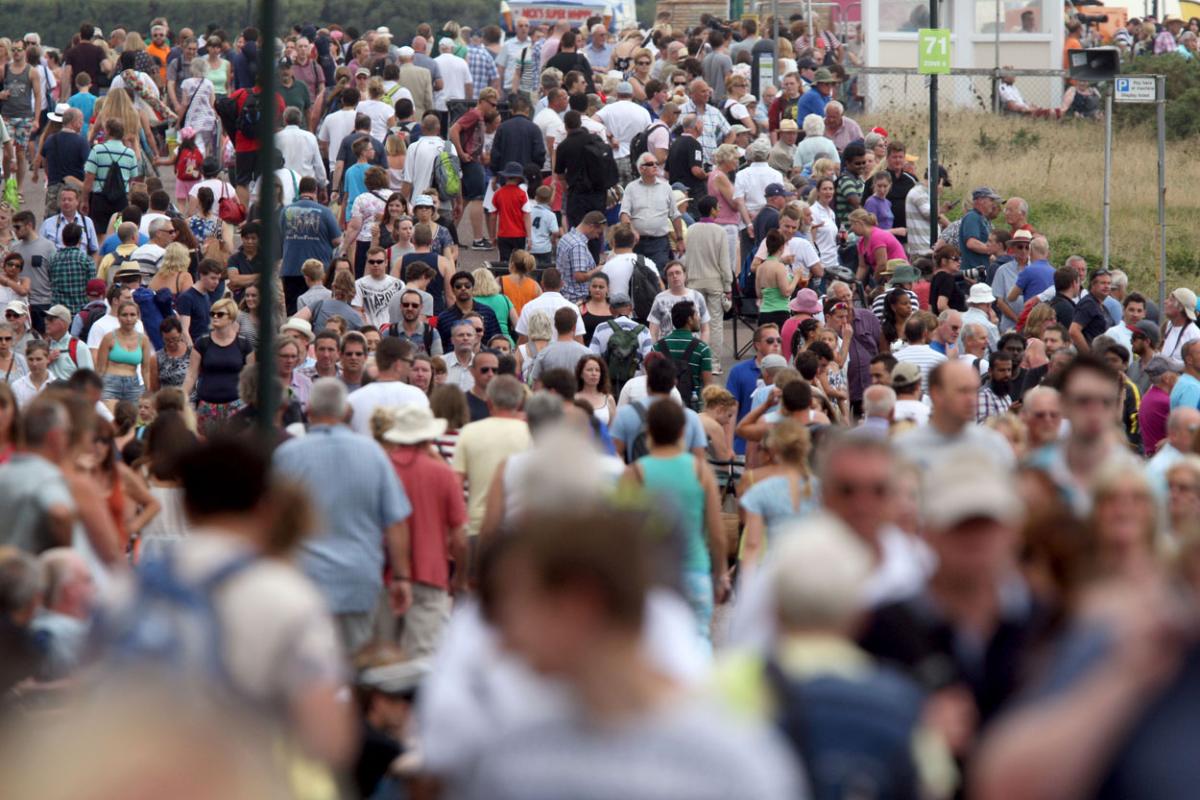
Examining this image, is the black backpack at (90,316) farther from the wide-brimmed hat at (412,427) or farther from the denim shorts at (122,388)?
the wide-brimmed hat at (412,427)

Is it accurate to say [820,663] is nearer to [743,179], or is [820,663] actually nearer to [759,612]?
[759,612]

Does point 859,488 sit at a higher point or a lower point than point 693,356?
higher

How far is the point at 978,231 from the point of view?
20.8m

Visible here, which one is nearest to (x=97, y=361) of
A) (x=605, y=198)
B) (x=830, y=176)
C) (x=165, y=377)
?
(x=165, y=377)

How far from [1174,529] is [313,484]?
3623 mm

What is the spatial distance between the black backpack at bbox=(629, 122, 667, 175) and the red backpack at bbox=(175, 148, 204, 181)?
470 centimetres

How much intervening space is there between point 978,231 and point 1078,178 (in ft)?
41.3

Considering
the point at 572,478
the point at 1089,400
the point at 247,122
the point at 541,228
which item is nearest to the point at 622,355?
the point at 541,228

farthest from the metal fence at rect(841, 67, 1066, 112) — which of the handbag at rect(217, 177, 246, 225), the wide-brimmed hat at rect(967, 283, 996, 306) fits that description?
the wide-brimmed hat at rect(967, 283, 996, 306)

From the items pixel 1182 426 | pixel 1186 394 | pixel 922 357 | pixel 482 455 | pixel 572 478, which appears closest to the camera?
pixel 572 478

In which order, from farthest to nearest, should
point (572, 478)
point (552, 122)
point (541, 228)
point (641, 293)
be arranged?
point (552, 122), point (541, 228), point (641, 293), point (572, 478)

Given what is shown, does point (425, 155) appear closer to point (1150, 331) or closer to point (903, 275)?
point (903, 275)

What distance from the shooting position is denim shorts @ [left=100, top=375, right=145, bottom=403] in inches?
600

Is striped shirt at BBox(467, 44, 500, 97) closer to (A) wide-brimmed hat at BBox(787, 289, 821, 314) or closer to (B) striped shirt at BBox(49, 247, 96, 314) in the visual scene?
(B) striped shirt at BBox(49, 247, 96, 314)
